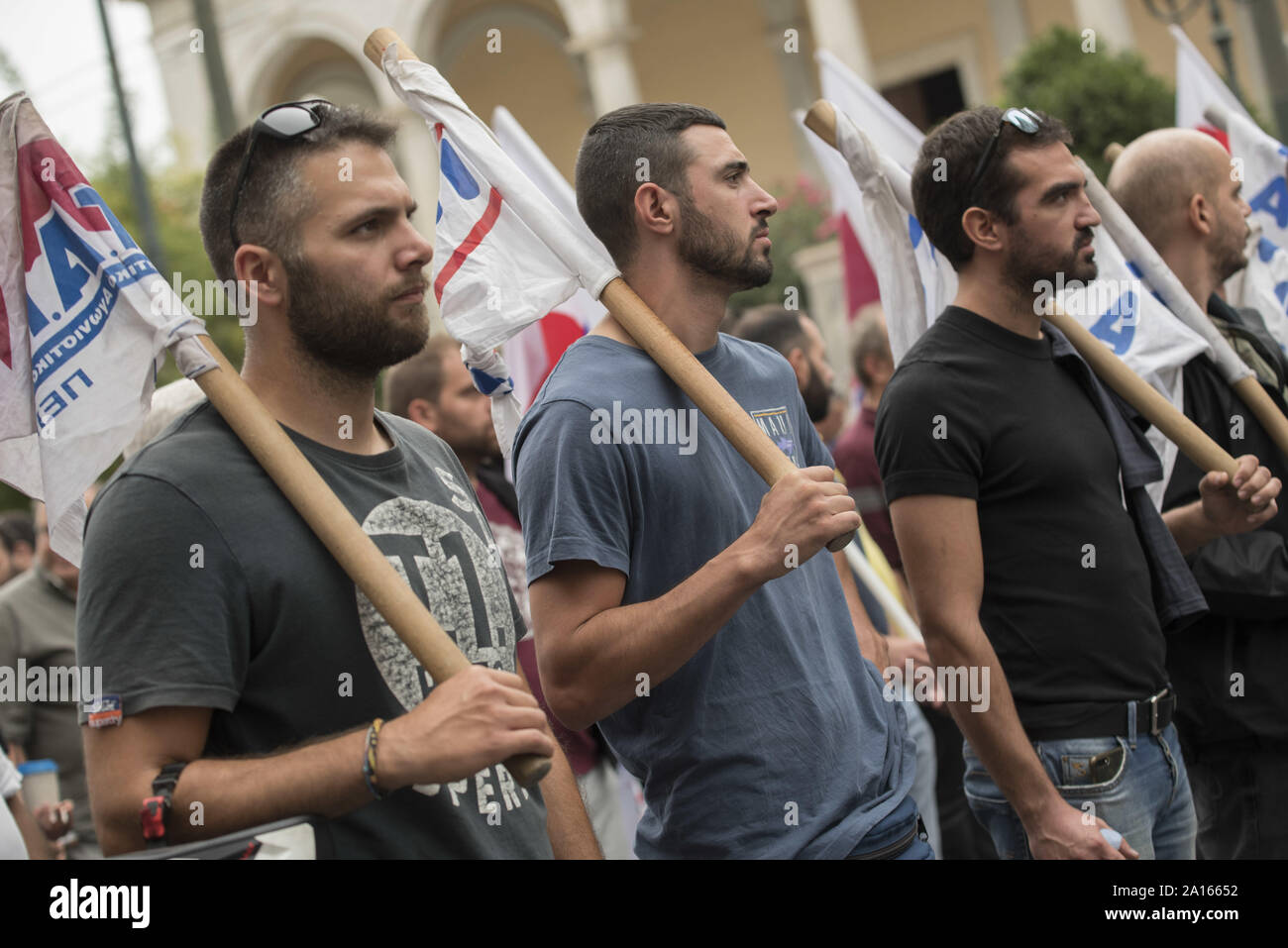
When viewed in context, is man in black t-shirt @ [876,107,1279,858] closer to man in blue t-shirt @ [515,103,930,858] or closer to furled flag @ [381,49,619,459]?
man in blue t-shirt @ [515,103,930,858]

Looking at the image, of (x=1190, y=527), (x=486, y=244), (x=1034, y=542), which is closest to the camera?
(x=486, y=244)

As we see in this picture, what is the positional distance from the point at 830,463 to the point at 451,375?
221 centimetres

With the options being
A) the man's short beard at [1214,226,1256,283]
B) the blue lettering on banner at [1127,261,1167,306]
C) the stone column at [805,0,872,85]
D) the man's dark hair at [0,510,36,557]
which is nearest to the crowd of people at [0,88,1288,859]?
the blue lettering on banner at [1127,261,1167,306]

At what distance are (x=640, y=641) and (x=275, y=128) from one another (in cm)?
106

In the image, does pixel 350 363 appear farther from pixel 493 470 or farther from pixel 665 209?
pixel 493 470

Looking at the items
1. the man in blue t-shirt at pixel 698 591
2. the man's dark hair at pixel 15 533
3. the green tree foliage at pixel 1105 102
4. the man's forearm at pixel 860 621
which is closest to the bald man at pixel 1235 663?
the man's forearm at pixel 860 621

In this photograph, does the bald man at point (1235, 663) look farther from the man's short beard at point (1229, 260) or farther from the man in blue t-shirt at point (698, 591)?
the man in blue t-shirt at point (698, 591)

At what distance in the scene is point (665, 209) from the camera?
2.86m

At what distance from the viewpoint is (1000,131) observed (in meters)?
3.33

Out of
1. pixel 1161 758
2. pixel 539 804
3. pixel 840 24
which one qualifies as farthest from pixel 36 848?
pixel 840 24

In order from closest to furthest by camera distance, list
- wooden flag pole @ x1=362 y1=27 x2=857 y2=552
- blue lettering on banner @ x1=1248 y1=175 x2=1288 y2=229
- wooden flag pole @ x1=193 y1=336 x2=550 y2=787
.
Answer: wooden flag pole @ x1=193 y1=336 x2=550 y2=787
wooden flag pole @ x1=362 y1=27 x2=857 y2=552
blue lettering on banner @ x1=1248 y1=175 x2=1288 y2=229

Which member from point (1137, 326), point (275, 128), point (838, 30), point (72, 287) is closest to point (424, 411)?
point (1137, 326)

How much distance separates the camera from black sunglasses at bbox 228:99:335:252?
2.39 m

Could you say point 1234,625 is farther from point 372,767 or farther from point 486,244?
point 372,767
